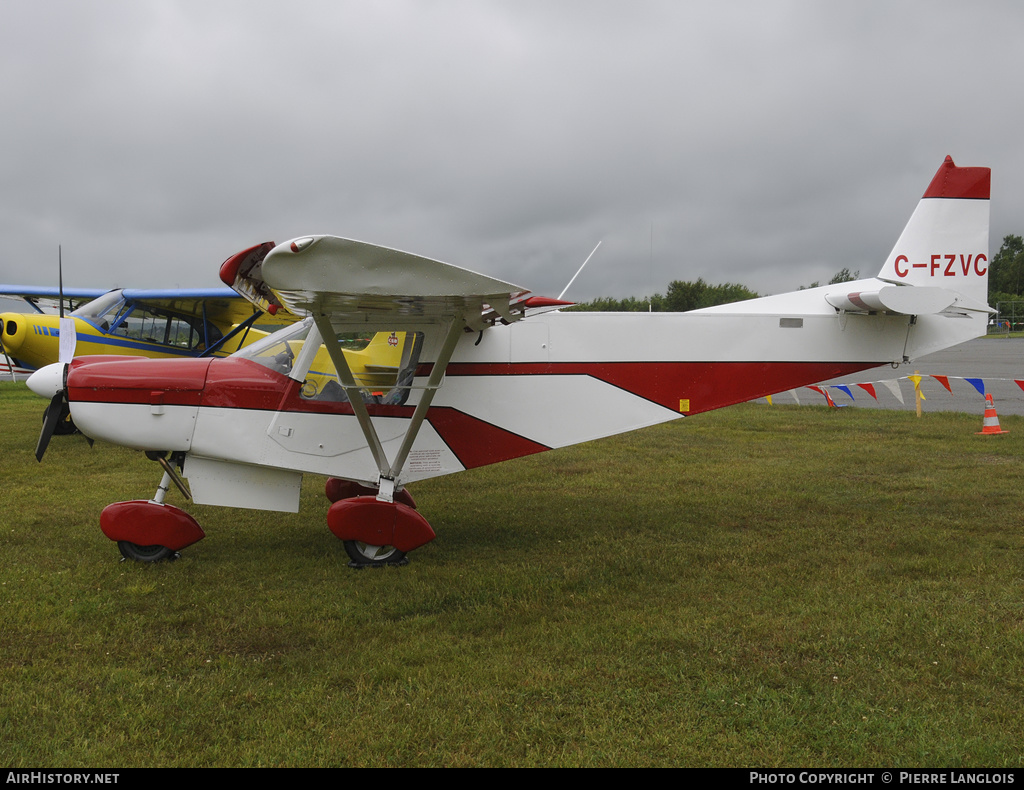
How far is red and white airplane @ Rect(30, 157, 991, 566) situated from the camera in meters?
5.33

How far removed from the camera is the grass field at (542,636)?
3014 mm

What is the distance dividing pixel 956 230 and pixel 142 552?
23.6 ft

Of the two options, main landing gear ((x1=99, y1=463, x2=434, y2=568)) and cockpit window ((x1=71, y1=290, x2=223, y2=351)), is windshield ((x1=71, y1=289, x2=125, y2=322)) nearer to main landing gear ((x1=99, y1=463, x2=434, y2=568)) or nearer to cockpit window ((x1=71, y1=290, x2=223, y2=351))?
cockpit window ((x1=71, y1=290, x2=223, y2=351))

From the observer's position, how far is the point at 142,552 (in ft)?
17.8

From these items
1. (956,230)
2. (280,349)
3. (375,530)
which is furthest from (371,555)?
(956,230)

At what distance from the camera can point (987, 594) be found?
4555 millimetres

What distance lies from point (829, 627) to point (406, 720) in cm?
241

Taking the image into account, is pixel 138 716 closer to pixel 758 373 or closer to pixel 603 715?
pixel 603 715

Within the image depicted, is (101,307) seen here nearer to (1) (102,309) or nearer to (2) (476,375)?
(1) (102,309)

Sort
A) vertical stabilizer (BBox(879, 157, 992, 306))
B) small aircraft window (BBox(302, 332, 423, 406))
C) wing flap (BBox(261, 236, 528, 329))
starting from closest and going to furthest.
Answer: wing flap (BBox(261, 236, 528, 329)), small aircraft window (BBox(302, 332, 423, 406)), vertical stabilizer (BBox(879, 157, 992, 306))

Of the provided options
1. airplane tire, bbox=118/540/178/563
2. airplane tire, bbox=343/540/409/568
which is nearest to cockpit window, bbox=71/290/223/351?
airplane tire, bbox=118/540/178/563

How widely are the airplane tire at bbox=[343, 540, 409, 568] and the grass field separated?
5.1 inches

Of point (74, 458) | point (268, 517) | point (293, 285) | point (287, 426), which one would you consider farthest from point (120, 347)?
point (293, 285)

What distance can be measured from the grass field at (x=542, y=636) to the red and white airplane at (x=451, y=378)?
625mm
